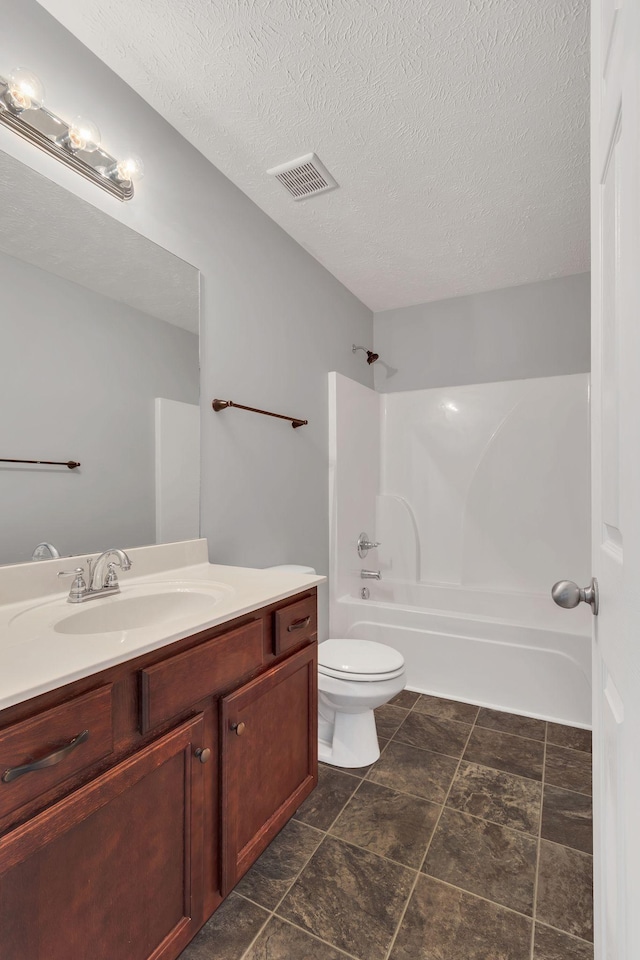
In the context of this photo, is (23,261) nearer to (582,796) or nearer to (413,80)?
(413,80)

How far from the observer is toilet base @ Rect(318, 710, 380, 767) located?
6.35 ft

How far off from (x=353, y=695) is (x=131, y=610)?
0.97 m

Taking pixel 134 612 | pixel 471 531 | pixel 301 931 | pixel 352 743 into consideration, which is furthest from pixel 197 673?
pixel 471 531

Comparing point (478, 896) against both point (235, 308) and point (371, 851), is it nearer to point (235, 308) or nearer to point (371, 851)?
point (371, 851)

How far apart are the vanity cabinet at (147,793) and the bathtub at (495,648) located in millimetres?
1360

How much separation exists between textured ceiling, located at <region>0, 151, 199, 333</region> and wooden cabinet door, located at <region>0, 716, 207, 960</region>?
4.18ft

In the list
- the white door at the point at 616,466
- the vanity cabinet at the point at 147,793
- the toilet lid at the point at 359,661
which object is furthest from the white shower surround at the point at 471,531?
the white door at the point at 616,466

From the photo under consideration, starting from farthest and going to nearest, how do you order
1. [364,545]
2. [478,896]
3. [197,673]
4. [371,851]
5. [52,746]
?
[364,545] → [371,851] → [478,896] → [197,673] → [52,746]

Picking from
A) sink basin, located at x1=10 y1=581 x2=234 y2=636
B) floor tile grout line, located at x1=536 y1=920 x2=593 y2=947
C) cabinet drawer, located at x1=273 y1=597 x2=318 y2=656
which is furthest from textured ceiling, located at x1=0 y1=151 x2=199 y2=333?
floor tile grout line, located at x1=536 y1=920 x2=593 y2=947

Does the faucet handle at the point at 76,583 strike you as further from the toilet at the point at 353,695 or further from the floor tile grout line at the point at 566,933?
the floor tile grout line at the point at 566,933

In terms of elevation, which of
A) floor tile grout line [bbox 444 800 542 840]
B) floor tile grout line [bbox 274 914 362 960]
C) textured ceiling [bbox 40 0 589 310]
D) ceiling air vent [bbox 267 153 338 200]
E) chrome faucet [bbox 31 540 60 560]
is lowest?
floor tile grout line [bbox 274 914 362 960]

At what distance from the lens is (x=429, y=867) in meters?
1.41

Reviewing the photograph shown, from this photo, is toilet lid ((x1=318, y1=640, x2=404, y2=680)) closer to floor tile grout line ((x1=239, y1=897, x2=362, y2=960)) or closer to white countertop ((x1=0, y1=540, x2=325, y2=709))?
white countertop ((x1=0, y1=540, x2=325, y2=709))

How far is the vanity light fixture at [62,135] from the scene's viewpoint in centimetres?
118
